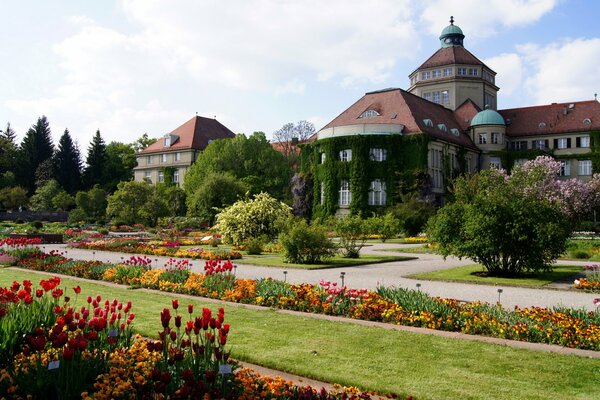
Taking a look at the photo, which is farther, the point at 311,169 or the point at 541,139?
the point at 541,139

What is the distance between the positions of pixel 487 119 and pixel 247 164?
2666 cm

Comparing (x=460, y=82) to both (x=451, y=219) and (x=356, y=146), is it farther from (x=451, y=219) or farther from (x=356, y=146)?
(x=451, y=219)

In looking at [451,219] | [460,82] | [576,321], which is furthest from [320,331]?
[460,82]

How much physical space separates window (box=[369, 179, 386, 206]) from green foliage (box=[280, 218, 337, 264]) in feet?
96.3

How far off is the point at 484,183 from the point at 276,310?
1012 inches

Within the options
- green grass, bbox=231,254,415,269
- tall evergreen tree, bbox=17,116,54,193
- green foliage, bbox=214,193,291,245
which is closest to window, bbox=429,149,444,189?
green foliage, bbox=214,193,291,245

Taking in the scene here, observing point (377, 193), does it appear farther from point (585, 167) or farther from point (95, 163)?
point (95, 163)

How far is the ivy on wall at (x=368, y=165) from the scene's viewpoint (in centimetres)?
4988

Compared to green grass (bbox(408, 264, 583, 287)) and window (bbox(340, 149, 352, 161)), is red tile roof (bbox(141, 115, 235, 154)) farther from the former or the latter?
green grass (bbox(408, 264, 583, 287))

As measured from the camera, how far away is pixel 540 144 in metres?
61.8

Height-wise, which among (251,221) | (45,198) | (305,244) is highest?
(45,198)

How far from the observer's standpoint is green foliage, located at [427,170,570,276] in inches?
610

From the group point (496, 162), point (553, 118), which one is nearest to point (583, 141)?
point (553, 118)

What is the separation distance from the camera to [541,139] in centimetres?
6188
